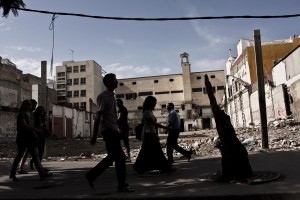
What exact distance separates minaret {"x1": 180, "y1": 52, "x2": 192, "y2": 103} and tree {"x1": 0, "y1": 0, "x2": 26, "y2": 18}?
60961 millimetres

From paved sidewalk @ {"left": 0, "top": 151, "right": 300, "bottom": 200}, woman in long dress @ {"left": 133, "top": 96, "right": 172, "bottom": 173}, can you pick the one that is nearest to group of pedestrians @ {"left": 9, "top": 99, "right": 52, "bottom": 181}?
paved sidewalk @ {"left": 0, "top": 151, "right": 300, "bottom": 200}

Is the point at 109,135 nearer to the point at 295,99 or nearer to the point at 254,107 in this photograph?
the point at 295,99

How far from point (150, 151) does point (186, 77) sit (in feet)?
208

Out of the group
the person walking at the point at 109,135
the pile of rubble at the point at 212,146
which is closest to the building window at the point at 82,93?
the pile of rubble at the point at 212,146

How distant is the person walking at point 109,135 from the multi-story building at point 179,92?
59202mm

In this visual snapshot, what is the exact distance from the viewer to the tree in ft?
25.2

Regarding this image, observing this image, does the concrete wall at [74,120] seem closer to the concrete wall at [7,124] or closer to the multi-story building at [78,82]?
the concrete wall at [7,124]

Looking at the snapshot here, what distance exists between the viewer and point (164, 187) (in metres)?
5.40

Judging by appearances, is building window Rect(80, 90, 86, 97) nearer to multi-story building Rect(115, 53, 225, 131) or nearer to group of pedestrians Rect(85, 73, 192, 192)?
multi-story building Rect(115, 53, 225, 131)

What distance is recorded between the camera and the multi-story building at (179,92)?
2618 inches

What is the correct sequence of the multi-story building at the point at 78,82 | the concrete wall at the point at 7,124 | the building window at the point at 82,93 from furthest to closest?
the building window at the point at 82,93, the multi-story building at the point at 78,82, the concrete wall at the point at 7,124

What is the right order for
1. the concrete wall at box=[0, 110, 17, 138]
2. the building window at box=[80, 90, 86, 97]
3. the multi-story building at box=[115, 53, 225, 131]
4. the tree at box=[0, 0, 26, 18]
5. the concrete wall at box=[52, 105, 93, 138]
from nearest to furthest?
1. the tree at box=[0, 0, 26, 18]
2. the concrete wall at box=[0, 110, 17, 138]
3. the concrete wall at box=[52, 105, 93, 138]
4. the multi-story building at box=[115, 53, 225, 131]
5. the building window at box=[80, 90, 86, 97]

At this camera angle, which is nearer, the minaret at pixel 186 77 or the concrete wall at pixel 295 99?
the concrete wall at pixel 295 99

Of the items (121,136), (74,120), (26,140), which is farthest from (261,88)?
(74,120)
